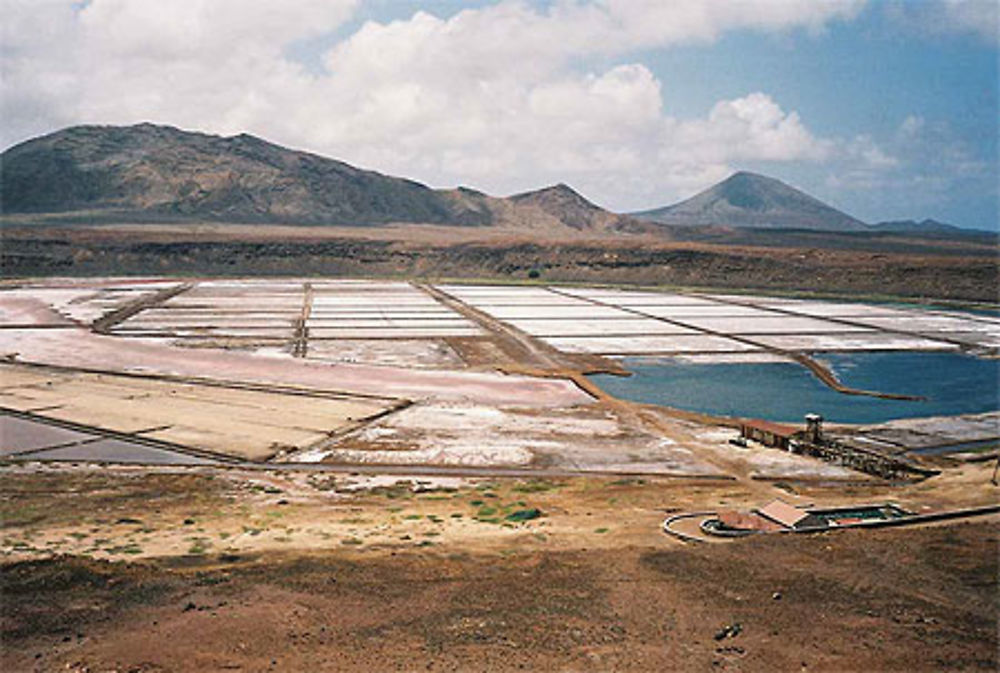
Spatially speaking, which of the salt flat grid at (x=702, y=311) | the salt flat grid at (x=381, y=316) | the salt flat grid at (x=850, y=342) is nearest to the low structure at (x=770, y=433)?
the salt flat grid at (x=850, y=342)

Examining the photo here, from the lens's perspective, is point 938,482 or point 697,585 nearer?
point 697,585

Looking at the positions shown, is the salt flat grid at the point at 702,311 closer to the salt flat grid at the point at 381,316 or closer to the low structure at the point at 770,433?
the salt flat grid at the point at 381,316

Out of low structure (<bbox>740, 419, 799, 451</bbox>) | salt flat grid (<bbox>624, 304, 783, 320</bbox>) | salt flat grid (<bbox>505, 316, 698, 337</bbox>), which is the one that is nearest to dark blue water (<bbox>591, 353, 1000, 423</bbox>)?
low structure (<bbox>740, 419, 799, 451</bbox>)

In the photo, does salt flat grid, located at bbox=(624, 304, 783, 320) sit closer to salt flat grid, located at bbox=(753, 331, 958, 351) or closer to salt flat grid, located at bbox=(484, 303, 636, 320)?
salt flat grid, located at bbox=(484, 303, 636, 320)

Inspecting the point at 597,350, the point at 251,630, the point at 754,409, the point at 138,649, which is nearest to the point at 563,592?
the point at 251,630

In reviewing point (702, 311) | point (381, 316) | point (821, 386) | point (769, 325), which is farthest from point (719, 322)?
point (381, 316)

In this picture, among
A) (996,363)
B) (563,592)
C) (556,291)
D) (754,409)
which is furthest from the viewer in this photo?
(556,291)

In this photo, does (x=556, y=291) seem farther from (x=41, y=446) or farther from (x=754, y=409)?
(x=41, y=446)
